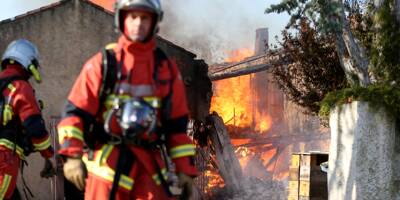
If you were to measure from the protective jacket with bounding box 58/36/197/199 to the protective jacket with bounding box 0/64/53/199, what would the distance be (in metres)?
1.41

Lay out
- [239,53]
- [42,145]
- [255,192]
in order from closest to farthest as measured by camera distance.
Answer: [42,145], [255,192], [239,53]

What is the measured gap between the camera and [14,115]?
17.6ft

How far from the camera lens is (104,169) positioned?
3.74 meters

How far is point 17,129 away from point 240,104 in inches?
806

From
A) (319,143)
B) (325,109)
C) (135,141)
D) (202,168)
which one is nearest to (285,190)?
(202,168)

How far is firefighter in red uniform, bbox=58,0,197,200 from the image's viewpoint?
3.68m

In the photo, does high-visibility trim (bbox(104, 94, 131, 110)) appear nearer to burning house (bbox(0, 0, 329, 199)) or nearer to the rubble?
burning house (bbox(0, 0, 329, 199))

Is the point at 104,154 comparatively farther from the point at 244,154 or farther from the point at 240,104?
the point at 240,104

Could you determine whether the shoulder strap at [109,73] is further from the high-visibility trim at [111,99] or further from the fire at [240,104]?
the fire at [240,104]

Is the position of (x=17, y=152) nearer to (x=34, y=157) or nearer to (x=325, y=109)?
(x=325, y=109)

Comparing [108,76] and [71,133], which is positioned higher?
[108,76]

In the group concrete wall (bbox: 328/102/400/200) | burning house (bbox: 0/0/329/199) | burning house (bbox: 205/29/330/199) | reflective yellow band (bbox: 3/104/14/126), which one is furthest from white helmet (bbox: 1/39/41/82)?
burning house (bbox: 205/29/330/199)

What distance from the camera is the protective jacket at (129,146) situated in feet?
12.1

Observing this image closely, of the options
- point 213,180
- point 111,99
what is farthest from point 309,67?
point 111,99
